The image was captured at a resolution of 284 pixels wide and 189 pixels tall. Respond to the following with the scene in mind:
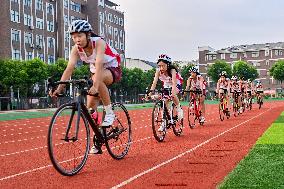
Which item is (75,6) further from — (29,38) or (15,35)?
(15,35)

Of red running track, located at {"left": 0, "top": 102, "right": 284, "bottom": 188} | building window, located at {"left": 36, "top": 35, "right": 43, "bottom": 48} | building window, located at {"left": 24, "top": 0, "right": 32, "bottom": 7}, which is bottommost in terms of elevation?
red running track, located at {"left": 0, "top": 102, "right": 284, "bottom": 188}

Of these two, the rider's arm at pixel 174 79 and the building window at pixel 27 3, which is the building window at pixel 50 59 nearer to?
the building window at pixel 27 3

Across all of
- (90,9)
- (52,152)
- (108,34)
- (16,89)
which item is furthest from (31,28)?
(52,152)

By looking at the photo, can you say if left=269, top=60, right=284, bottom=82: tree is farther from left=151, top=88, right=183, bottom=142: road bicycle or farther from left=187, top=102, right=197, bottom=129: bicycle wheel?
left=151, top=88, right=183, bottom=142: road bicycle

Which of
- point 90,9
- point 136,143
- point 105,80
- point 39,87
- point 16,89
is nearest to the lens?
point 105,80

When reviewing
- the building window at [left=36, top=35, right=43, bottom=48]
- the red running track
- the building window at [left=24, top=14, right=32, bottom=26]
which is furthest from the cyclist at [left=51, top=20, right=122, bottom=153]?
the building window at [left=36, top=35, right=43, bottom=48]

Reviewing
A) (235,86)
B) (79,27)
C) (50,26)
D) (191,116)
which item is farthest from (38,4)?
(79,27)

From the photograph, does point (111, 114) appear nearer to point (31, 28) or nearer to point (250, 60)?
point (31, 28)

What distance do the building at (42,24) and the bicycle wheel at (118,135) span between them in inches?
2055

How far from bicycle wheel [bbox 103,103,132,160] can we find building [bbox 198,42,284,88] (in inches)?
4739

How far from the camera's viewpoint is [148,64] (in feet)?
419

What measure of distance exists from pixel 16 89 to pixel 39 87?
931 centimetres

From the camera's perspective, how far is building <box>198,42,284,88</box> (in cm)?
12544

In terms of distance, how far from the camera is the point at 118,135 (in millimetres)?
7727
